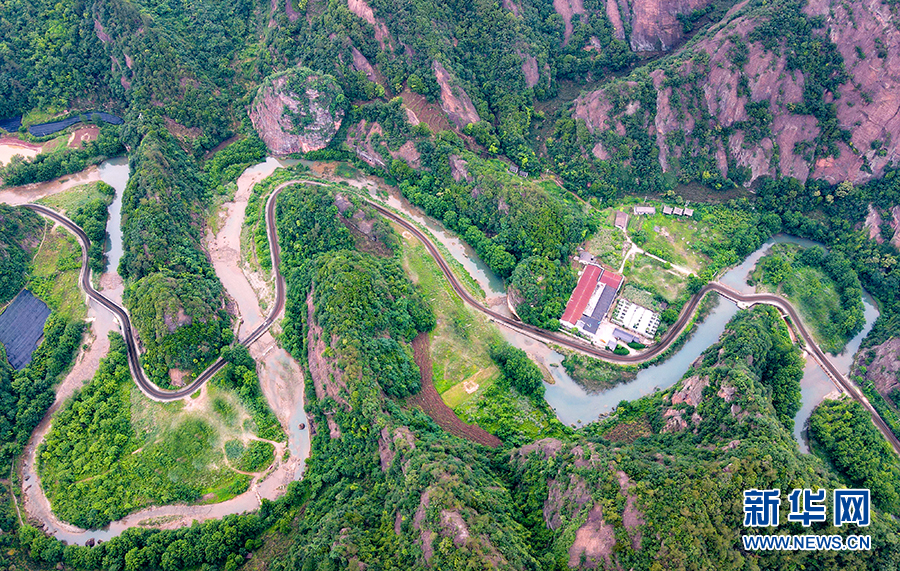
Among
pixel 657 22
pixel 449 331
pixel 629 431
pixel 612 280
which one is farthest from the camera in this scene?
pixel 657 22

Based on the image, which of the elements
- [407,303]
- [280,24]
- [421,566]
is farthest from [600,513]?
[280,24]

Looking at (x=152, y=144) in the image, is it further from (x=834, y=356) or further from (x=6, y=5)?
(x=834, y=356)

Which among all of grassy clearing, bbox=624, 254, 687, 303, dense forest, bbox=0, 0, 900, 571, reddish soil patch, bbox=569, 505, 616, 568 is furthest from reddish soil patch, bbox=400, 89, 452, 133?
reddish soil patch, bbox=569, 505, 616, 568

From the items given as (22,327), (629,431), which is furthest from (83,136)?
(629,431)

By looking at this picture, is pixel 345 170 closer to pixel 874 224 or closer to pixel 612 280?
pixel 612 280

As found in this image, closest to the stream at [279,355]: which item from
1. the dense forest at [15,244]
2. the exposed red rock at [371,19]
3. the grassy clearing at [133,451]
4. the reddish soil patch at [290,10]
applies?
the grassy clearing at [133,451]

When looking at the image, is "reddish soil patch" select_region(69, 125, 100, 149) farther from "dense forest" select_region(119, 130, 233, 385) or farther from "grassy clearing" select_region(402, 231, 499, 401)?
"grassy clearing" select_region(402, 231, 499, 401)
